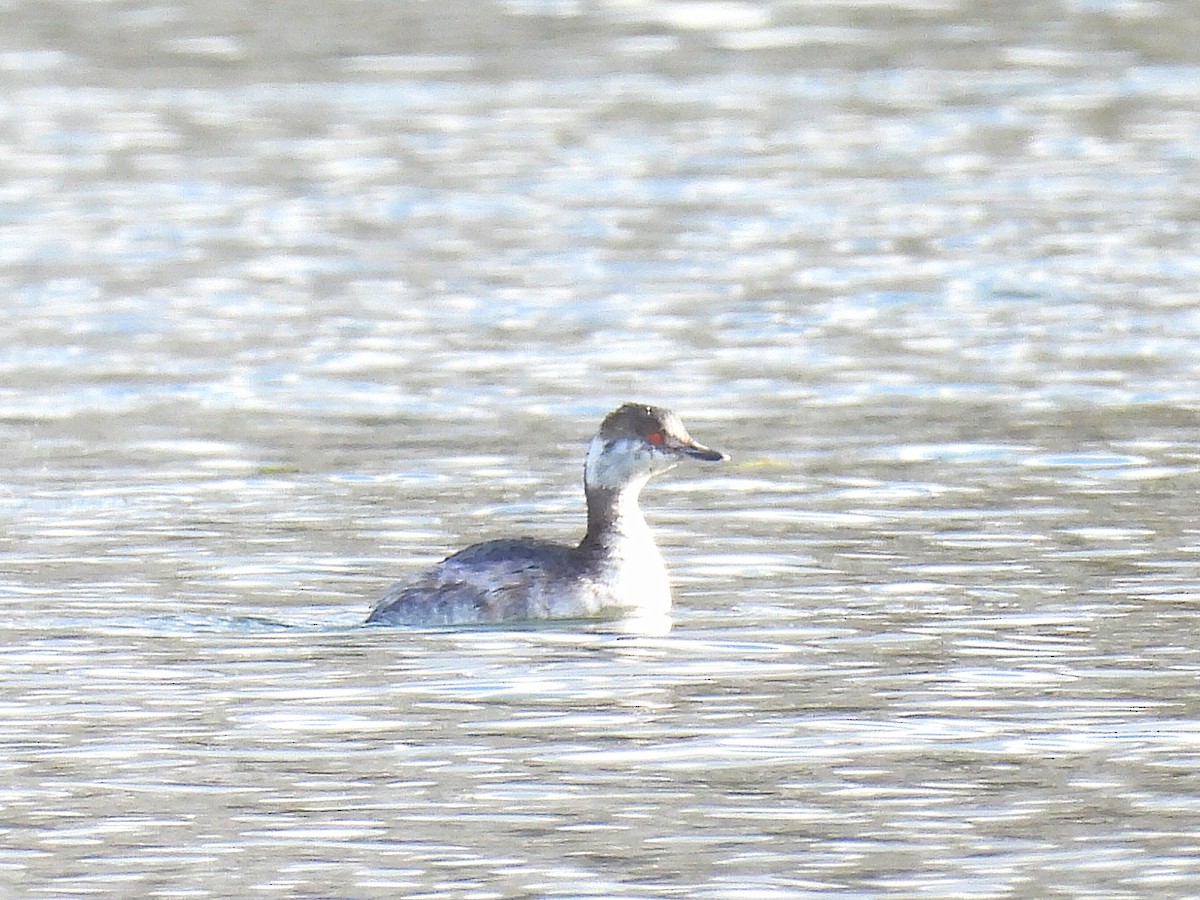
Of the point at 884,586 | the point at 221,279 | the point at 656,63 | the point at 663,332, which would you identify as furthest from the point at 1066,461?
the point at 656,63

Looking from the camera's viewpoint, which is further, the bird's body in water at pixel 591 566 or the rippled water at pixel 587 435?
the bird's body in water at pixel 591 566

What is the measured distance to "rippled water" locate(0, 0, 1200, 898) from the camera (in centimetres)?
1004

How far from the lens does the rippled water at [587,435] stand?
32.9ft

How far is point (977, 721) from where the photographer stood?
36.7ft

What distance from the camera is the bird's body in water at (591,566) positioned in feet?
43.4

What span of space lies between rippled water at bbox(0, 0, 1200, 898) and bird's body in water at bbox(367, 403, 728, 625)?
0.16m

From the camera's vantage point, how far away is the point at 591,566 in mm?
13836

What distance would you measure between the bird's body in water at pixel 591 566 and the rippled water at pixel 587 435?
0.54 ft

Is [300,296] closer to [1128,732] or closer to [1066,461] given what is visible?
[1066,461]

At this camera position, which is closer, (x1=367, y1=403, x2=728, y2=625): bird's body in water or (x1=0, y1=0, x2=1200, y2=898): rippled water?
(x1=0, y1=0, x2=1200, y2=898): rippled water

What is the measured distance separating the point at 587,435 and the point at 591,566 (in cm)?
368

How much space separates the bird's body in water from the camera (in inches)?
520

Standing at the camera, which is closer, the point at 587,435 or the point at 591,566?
the point at 591,566

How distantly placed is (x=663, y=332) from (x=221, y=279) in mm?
3660
